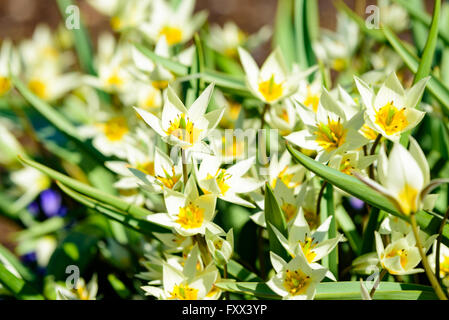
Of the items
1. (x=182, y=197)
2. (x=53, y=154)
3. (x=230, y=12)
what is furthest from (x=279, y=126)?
(x=230, y=12)

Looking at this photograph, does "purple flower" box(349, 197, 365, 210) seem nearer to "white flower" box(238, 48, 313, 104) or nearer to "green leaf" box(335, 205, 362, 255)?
"green leaf" box(335, 205, 362, 255)

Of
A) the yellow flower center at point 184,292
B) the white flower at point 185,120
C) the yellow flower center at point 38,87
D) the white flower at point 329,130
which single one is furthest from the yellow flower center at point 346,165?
the yellow flower center at point 38,87

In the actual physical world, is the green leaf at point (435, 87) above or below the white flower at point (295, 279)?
above

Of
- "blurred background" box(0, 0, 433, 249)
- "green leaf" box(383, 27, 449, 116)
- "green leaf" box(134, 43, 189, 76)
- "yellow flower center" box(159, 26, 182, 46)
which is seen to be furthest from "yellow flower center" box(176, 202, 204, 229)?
"blurred background" box(0, 0, 433, 249)

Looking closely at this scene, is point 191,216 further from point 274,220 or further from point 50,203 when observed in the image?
point 50,203

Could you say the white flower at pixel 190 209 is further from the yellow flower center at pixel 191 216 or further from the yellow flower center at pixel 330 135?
the yellow flower center at pixel 330 135
